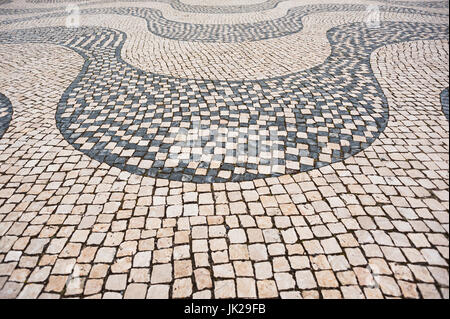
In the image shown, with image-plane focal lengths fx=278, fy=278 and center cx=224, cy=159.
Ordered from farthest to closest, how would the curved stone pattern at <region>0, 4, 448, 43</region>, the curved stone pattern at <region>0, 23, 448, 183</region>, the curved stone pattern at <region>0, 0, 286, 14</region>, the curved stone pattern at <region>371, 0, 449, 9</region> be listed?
the curved stone pattern at <region>0, 0, 286, 14</region>
the curved stone pattern at <region>371, 0, 449, 9</region>
the curved stone pattern at <region>0, 4, 448, 43</region>
the curved stone pattern at <region>0, 23, 448, 183</region>

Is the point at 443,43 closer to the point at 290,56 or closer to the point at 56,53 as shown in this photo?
the point at 290,56

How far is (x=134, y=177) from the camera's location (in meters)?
4.45

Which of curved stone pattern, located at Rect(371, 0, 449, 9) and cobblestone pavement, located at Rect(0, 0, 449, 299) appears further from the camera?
curved stone pattern, located at Rect(371, 0, 449, 9)

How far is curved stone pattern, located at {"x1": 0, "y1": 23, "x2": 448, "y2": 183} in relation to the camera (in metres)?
4.73

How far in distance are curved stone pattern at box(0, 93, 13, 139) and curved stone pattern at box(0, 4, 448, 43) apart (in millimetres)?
6096

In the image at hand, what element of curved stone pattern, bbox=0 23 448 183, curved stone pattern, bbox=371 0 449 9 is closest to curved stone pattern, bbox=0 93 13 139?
curved stone pattern, bbox=0 23 448 183

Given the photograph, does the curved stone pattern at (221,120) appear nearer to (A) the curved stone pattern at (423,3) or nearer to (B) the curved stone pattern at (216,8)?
(B) the curved stone pattern at (216,8)

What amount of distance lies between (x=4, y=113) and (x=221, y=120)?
494 cm

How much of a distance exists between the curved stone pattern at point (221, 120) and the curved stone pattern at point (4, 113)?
101cm

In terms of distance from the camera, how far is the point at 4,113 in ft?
20.6

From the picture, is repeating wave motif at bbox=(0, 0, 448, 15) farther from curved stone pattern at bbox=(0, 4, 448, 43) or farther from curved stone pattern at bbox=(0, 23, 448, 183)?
curved stone pattern at bbox=(0, 23, 448, 183)

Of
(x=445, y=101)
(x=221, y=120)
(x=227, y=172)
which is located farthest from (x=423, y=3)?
(x=227, y=172)
